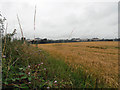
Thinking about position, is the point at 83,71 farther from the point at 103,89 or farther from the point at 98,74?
the point at 103,89

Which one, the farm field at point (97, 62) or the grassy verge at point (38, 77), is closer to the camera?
the grassy verge at point (38, 77)

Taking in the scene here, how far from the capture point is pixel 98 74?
1103 millimetres

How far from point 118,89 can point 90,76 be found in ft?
1.14

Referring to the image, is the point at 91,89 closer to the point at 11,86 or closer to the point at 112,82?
the point at 112,82

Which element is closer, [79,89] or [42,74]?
[79,89]

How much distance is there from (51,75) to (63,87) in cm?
35

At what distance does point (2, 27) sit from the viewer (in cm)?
149

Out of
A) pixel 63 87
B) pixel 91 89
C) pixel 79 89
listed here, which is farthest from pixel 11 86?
pixel 91 89

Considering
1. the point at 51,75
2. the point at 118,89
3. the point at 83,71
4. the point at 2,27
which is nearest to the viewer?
the point at 118,89

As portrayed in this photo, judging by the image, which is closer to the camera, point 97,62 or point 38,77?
point 38,77

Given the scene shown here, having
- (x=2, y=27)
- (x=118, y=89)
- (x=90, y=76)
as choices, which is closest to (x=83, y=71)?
(x=90, y=76)

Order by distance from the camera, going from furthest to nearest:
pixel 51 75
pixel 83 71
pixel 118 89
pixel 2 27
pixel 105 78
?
pixel 2 27
pixel 83 71
pixel 51 75
pixel 105 78
pixel 118 89

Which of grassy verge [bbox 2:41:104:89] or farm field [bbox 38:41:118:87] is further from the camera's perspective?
farm field [bbox 38:41:118:87]

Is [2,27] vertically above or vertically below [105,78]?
above
